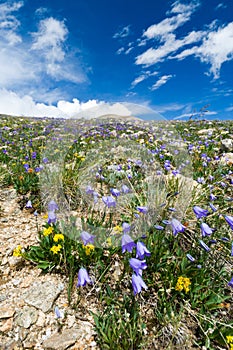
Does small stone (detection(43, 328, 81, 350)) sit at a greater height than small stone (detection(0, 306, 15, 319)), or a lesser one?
lesser

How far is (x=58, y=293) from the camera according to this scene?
2645mm

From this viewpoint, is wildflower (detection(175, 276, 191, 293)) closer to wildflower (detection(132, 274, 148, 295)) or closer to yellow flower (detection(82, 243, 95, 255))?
wildflower (detection(132, 274, 148, 295))

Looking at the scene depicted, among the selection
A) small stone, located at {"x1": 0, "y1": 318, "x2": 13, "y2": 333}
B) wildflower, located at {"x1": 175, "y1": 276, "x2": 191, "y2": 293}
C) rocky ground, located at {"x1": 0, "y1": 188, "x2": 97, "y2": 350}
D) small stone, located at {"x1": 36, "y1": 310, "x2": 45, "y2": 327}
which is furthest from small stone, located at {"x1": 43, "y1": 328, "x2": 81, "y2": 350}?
wildflower, located at {"x1": 175, "y1": 276, "x2": 191, "y2": 293}

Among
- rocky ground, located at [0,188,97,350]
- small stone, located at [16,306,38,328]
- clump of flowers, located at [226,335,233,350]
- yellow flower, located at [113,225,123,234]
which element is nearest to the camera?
clump of flowers, located at [226,335,233,350]

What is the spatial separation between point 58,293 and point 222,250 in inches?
91.6

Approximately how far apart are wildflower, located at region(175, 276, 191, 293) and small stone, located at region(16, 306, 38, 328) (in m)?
1.60

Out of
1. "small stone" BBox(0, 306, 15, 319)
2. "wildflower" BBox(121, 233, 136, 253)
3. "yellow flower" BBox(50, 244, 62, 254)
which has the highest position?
"wildflower" BBox(121, 233, 136, 253)

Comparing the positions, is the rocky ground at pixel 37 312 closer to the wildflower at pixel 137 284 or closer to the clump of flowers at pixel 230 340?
the wildflower at pixel 137 284

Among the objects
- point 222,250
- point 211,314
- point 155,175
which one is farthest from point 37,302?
point 155,175

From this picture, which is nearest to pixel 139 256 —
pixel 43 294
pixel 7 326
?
pixel 43 294

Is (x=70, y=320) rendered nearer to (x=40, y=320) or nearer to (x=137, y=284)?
(x=40, y=320)

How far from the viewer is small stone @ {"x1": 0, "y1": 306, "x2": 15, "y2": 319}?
2.41m

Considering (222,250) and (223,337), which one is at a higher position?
(222,250)

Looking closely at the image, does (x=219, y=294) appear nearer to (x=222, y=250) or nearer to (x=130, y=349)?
(x=222, y=250)
